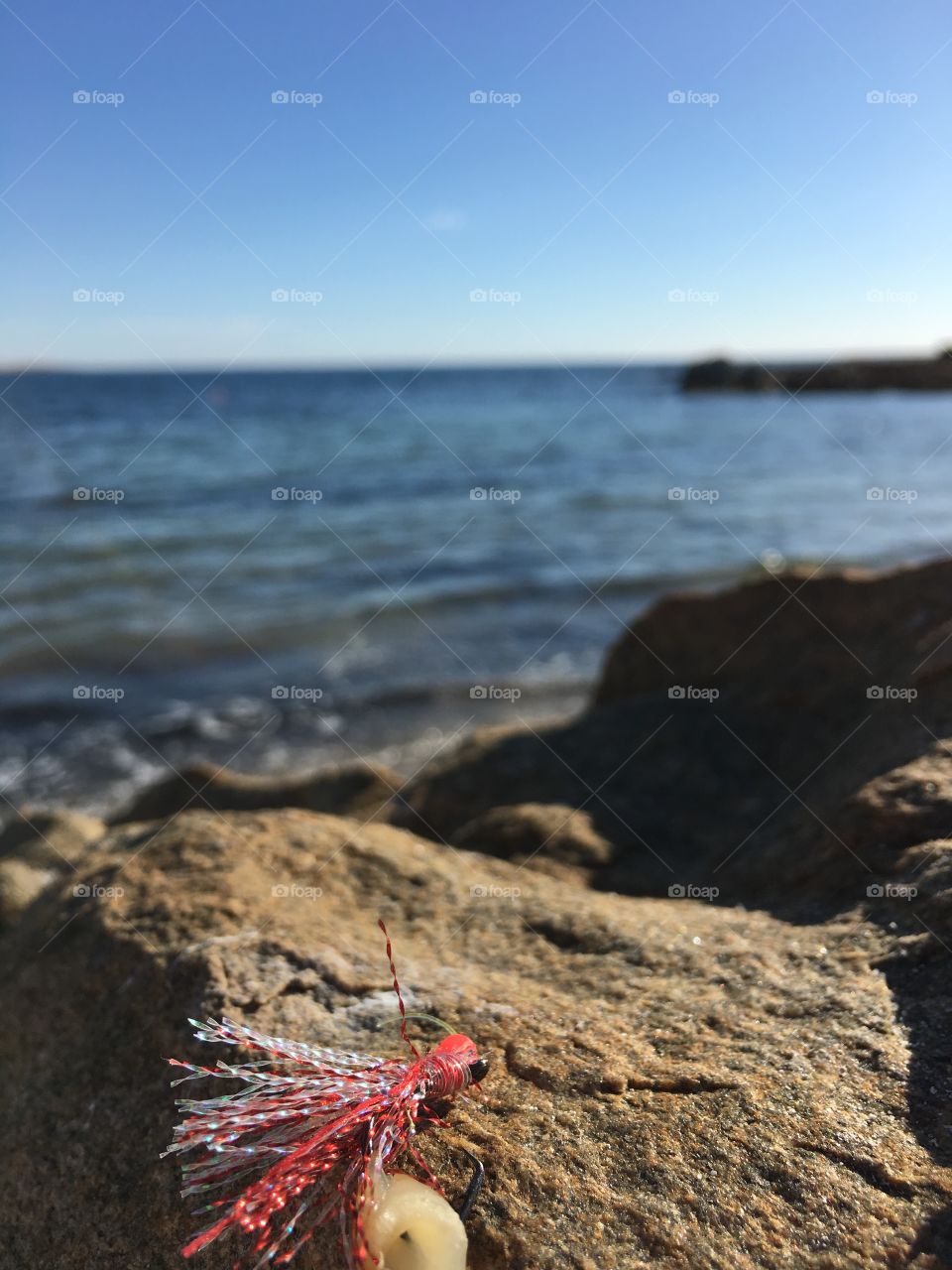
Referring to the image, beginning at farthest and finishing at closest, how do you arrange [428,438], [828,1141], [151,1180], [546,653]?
[428,438] < [546,653] < [151,1180] < [828,1141]

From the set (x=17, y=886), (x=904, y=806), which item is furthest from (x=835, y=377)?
(x=17, y=886)

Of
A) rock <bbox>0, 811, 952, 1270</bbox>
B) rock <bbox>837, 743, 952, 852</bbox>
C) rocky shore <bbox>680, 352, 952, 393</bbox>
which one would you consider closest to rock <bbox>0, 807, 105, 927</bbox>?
rock <bbox>0, 811, 952, 1270</bbox>

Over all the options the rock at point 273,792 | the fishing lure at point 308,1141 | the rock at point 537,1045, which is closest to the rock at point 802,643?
the rock at point 537,1045

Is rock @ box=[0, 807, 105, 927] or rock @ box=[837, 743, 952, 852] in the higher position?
rock @ box=[837, 743, 952, 852]

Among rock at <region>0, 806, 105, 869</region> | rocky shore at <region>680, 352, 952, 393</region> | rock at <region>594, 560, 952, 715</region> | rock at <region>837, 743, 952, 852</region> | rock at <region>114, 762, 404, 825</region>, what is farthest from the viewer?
rocky shore at <region>680, 352, 952, 393</region>

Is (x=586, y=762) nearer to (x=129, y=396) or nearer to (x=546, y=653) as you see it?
(x=546, y=653)

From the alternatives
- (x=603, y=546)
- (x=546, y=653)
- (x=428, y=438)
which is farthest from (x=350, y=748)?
(x=428, y=438)

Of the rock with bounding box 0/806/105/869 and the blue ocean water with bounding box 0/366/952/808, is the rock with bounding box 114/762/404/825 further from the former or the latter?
the blue ocean water with bounding box 0/366/952/808
